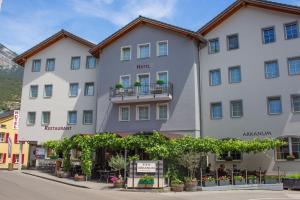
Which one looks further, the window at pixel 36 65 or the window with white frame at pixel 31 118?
the window at pixel 36 65

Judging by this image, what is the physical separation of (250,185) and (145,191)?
715cm

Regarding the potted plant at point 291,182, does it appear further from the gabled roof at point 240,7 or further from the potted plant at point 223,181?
the gabled roof at point 240,7

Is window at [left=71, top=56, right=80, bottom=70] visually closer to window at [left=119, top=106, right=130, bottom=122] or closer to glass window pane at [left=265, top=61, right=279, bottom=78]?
window at [left=119, top=106, right=130, bottom=122]

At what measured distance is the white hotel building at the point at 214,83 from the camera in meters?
28.3

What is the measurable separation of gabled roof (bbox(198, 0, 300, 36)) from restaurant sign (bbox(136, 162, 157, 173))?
14723 mm

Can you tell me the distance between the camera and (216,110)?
102ft

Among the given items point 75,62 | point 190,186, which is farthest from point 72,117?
point 190,186

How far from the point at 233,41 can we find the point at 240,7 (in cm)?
303

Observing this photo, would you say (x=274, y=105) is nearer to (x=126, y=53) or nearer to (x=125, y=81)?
(x=125, y=81)

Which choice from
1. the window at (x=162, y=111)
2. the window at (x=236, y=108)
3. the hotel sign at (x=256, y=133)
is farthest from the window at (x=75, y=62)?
the hotel sign at (x=256, y=133)

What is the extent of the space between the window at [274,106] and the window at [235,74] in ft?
10.4

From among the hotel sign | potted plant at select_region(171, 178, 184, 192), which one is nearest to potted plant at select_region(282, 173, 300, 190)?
the hotel sign

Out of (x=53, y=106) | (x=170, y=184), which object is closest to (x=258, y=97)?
(x=170, y=184)

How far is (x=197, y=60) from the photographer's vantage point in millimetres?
32125
